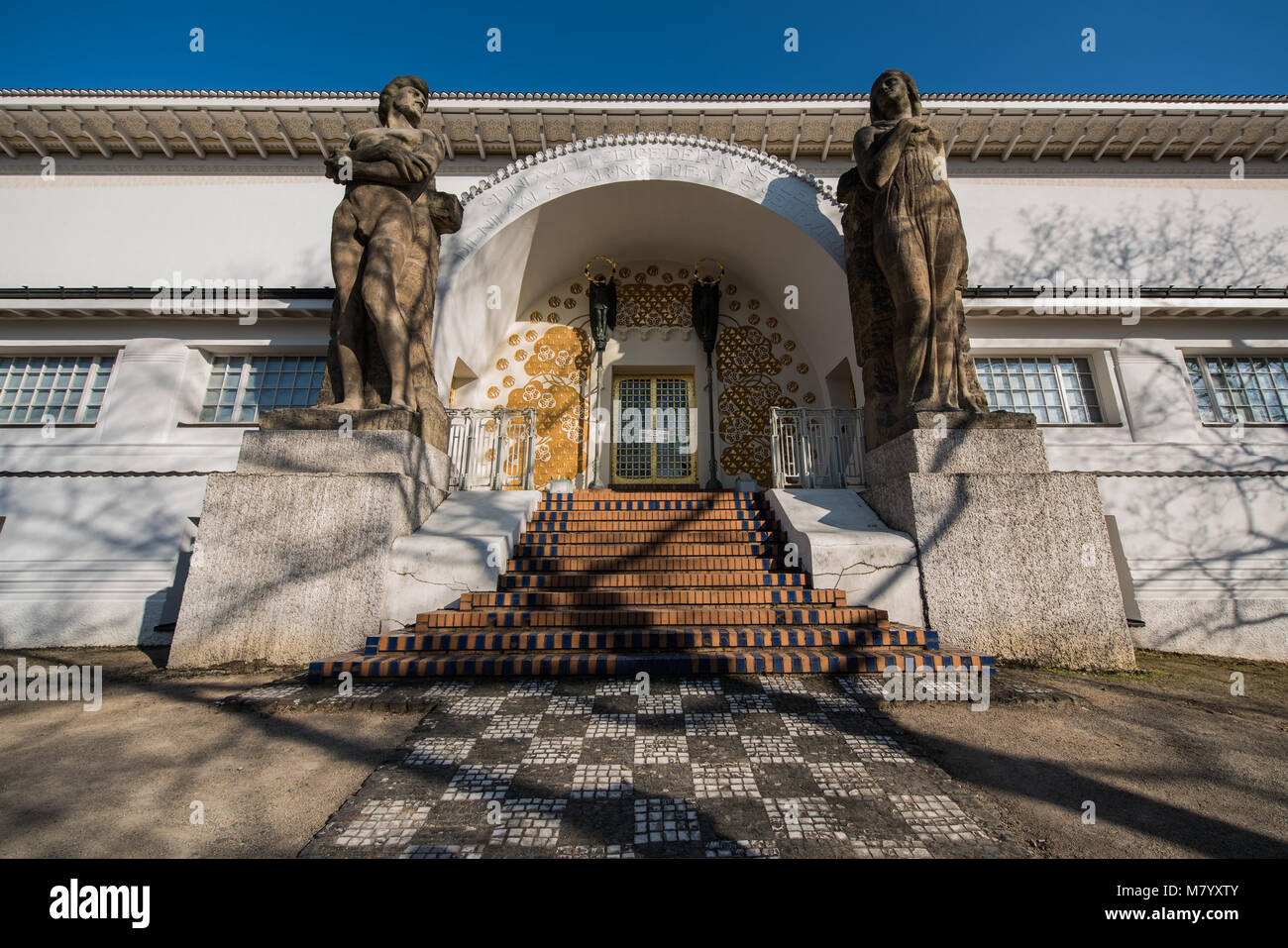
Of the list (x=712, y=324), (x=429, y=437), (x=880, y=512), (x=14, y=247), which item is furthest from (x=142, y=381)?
(x=880, y=512)

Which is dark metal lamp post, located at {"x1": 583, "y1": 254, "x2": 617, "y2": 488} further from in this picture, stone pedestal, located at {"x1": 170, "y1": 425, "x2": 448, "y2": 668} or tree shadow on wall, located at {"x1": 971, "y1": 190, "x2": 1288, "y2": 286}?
tree shadow on wall, located at {"x1": 971, "y1": 190, "x2": 1288, "y2": 286}

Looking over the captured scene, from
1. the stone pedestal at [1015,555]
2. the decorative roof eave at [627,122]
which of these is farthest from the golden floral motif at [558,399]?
the stone pedestal at [1015,555]

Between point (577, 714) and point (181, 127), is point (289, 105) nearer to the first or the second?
point (181, 127)

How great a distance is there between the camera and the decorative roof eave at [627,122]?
8.85 meters

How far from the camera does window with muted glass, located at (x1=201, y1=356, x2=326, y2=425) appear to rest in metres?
7.86

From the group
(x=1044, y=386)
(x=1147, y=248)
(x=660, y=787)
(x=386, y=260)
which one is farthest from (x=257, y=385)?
(x=1147, y=248)

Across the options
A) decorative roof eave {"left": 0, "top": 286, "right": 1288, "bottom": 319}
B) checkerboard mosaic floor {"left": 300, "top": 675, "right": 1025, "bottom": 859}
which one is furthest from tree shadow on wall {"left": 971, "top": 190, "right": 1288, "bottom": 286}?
checkerboard mosaic floor {"left": 300, "top": 675, "right": 1025, "bottom": 859}

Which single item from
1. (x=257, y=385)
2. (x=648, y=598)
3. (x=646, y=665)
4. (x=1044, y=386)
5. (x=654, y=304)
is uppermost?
(x=654, y=304)

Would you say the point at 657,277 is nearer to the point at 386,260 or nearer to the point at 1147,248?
the point at 386,260

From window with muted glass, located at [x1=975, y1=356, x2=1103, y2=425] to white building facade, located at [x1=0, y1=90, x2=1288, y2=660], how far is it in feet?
0.16

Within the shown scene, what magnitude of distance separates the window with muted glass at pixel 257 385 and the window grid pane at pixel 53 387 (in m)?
1.51

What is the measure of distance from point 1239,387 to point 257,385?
15.5 meters

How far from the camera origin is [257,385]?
26.2 ft
